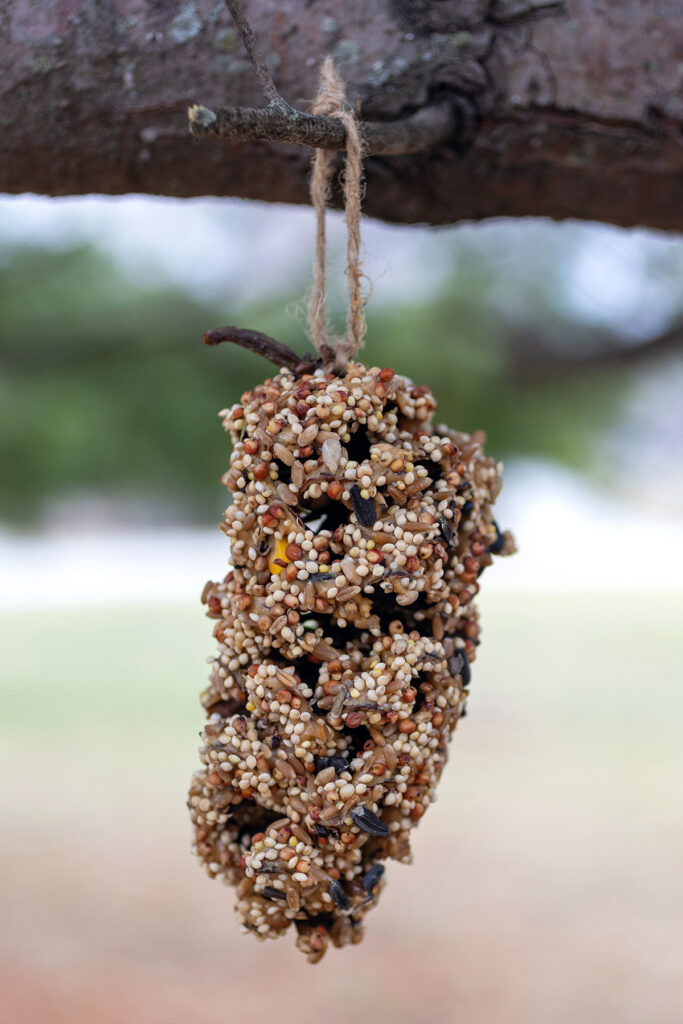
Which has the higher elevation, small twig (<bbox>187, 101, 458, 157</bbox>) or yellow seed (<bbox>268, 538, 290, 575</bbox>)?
small twig (<bbox>187, 101, 458, 157</bbox>)

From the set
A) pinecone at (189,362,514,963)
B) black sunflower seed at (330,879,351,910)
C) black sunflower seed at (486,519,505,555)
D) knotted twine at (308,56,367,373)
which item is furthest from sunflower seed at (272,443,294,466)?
black sunflower seed at (330,879,351,910)

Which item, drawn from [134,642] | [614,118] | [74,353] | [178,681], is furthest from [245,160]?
[134,642]

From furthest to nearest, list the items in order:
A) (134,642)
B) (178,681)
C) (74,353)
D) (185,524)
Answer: (134,642)
(178,681)
(185,524)
(74,353)

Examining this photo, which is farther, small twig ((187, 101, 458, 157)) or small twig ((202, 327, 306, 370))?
small twig ((202, 327, 306, 370))

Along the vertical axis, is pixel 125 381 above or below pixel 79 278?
below

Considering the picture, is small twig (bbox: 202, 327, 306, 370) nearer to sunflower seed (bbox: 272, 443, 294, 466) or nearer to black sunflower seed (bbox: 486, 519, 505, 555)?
sunflower seed (bbox: 272, 443, 294, 466)

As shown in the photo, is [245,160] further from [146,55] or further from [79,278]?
[79,278]

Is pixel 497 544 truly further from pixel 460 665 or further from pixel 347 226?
pixel 347 226

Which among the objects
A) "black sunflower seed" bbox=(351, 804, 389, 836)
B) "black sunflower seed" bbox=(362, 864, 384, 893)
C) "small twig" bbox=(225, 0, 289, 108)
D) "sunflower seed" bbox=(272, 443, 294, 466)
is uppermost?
"small twig" bbox=(225, 0, 289, 108)
